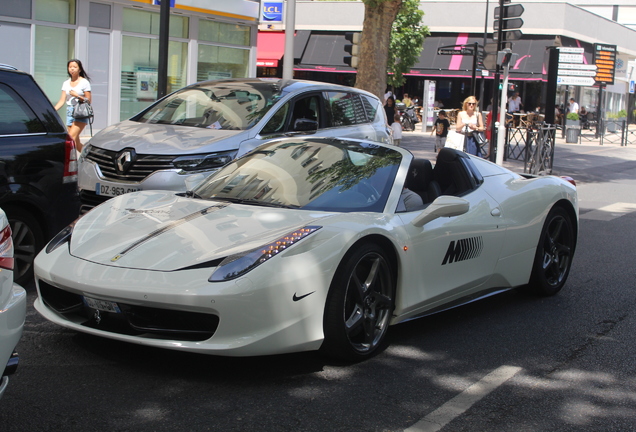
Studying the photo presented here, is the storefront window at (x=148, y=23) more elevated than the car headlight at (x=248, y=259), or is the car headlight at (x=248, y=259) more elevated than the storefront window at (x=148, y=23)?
the storefront window at (x=148, y=23)

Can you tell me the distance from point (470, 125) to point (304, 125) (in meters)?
7.10

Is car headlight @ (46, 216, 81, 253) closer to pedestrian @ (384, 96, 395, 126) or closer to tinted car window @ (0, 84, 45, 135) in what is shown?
tinted car window @ (0, 84, 45, 135)

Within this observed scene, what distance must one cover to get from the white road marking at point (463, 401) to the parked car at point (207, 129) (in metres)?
3.64

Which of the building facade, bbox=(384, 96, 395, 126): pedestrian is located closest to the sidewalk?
bbox=(384, 96, 395, 126): pedestrian

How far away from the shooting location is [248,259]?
4.14 m

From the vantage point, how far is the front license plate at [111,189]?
7.88 meters

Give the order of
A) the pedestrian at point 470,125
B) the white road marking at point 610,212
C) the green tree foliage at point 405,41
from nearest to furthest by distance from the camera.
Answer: the white road marking at point 610,212
the pedestrian at point 470,125
the green tree foliage at point 405,41

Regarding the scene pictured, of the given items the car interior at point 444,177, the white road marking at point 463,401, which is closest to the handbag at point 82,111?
the car interior at point 444,177

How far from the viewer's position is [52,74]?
58.6 feet

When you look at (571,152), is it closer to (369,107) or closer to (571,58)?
(571,58)

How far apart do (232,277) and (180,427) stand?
2.62 ft

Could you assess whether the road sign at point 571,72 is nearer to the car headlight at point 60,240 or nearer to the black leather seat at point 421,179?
the black leather seat at point 421,179

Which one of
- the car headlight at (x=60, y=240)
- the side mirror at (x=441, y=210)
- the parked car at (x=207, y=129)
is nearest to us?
the car headlight at (x=60, y=240)

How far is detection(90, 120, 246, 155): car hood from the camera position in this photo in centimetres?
811
